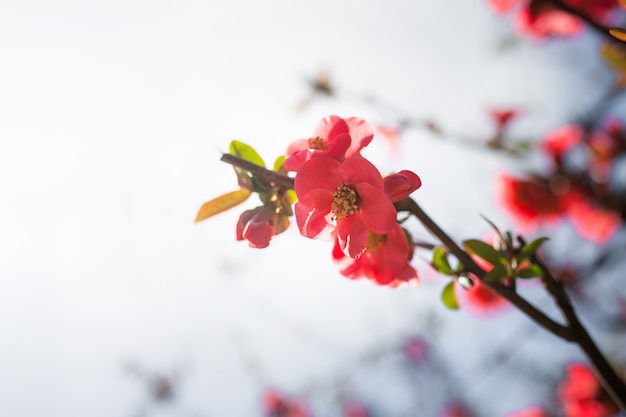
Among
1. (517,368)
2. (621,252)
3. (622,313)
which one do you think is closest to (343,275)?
(621,252)

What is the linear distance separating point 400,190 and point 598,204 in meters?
1.84

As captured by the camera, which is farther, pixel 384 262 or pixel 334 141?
pixel 384 262

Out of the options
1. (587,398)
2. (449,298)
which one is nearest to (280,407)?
(587,398)

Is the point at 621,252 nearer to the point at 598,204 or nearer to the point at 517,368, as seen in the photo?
the point at 598,204

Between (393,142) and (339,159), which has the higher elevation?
(339,159)

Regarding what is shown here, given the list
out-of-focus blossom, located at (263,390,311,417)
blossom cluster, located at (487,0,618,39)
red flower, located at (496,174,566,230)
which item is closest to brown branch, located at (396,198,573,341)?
blossom cluster, located at (487,0,618,39)

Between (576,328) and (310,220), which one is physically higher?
(310,220)

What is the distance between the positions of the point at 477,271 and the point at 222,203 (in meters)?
0.40

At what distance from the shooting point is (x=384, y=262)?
69cm

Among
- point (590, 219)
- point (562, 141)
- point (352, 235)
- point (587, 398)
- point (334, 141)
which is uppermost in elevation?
point (334, 141)

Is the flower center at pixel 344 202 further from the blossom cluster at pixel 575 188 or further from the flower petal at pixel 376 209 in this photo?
the blossom cluster at pixel 575 188

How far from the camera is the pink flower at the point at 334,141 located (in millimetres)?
573

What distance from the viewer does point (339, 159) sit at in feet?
1.96

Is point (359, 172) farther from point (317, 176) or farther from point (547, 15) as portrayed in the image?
point (547, 15)
